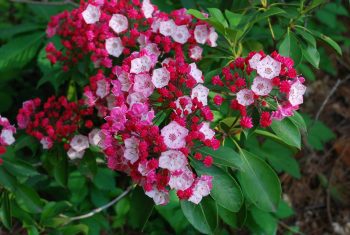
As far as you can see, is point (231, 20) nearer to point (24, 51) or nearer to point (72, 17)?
point (72, 17)

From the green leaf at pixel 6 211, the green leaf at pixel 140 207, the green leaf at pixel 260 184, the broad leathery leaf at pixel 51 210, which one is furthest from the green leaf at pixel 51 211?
the green leaf at pixel 260 184

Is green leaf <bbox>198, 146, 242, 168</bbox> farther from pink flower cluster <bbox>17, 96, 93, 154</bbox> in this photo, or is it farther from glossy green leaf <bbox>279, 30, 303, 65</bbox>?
pink flower cluster <bbox>17, 96, 93, 154</bbox>

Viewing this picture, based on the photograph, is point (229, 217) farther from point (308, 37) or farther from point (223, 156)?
point (308, 37)

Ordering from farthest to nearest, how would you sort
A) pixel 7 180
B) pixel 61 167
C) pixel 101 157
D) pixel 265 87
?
pixel 101 157, pixel 61 167, pixel 7 180, pixel 265 87

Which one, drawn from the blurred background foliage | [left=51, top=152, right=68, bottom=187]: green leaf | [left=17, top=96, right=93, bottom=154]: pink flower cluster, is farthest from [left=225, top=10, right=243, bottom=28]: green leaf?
[left=51, top=152, right=68, bottom=187]: green leaf

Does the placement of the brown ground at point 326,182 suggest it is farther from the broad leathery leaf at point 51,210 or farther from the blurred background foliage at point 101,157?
the broad leathery leaf at point 51,210

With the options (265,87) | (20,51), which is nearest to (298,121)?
(265,87)
